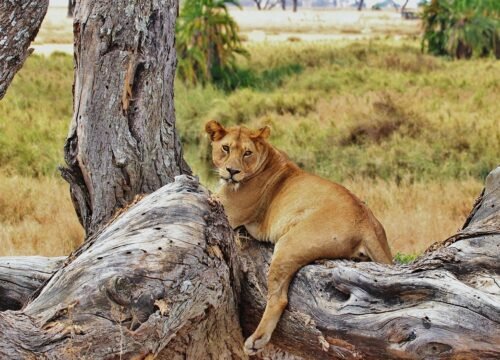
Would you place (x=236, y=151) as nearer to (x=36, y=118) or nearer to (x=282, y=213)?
(x=282, y=213)

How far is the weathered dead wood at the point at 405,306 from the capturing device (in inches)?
171

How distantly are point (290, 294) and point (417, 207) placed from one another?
5635mm

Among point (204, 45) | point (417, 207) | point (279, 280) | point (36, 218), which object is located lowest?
point (417, 207)

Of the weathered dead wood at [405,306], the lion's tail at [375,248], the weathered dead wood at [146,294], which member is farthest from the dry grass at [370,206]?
the weathered dead wood at [405,306]

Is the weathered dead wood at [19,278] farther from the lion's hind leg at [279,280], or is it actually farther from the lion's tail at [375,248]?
the lion's tail at [375,248]

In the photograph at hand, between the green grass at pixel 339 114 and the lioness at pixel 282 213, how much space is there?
6365mm

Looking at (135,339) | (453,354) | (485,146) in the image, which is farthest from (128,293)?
(485,146)

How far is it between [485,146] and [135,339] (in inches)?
400

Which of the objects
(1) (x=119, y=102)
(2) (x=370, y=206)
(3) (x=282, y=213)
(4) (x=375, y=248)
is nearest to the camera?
(4) (x=375, y=248)

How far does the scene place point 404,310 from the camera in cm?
448

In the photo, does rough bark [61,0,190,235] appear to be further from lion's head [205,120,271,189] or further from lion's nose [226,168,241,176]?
lion's nose [226,168,241,176]

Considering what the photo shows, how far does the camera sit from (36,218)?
32.0 ft

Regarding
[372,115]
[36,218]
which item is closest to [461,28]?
[372,115]

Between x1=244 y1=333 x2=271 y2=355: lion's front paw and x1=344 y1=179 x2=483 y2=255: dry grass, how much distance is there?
419 cm
